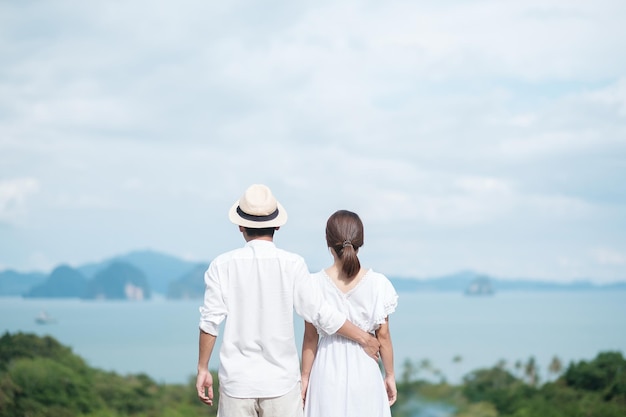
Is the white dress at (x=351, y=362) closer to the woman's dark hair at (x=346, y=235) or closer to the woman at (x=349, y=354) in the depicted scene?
the woman at (x=349, y=354)

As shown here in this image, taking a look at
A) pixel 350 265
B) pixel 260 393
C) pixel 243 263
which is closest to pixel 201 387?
pixel 260 393

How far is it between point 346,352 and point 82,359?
7.87m

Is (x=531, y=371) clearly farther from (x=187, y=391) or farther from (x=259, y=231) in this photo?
(x=259, y=231)

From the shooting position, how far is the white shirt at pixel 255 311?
147 inches

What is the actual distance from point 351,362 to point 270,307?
2.09ft

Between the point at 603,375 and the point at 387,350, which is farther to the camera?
the point at 603,375

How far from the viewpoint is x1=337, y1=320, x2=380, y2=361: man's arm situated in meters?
3.99

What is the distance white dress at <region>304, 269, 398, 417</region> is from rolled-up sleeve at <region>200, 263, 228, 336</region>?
0.57m

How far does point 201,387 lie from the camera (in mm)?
3781

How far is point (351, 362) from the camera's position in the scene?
13.5 feet

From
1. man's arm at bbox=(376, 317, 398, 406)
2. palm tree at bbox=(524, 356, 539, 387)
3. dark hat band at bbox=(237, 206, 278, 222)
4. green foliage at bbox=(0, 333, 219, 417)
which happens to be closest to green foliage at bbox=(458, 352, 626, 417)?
palm tree at bbox=(524, 356, 539, 387)

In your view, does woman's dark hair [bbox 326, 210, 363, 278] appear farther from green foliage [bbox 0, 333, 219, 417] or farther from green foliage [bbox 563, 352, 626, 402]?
green foliage [bbox 563, 352, 626, 402]

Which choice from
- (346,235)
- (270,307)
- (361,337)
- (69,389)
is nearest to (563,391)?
(69,389)

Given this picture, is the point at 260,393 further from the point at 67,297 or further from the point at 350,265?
the point at 67,297
